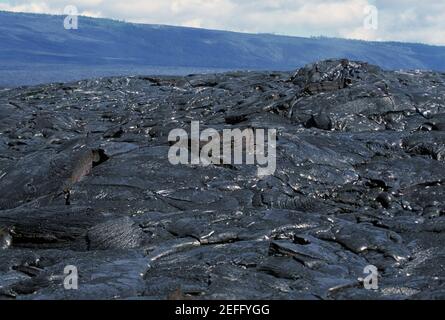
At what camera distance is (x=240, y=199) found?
12.2 m

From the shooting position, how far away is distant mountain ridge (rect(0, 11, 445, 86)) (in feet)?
249

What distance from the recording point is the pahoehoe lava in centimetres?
834

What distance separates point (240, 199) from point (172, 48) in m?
75.7

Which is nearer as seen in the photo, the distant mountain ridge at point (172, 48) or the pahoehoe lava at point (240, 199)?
the pahoehoe lava at point (240, 199)

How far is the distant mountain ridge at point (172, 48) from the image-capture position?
249 feet

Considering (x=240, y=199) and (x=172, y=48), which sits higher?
(x=172, y=48)

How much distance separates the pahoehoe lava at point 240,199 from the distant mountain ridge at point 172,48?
53.7 metres

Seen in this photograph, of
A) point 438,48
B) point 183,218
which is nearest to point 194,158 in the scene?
point 183,218

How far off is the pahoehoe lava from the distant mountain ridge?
176 feet

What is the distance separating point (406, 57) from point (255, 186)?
73.5 meters

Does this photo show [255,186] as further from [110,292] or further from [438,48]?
[438,48]

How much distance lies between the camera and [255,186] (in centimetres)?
1273

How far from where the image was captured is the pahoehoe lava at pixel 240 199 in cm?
834

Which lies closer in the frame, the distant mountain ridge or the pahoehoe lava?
the pahoehoe lava
